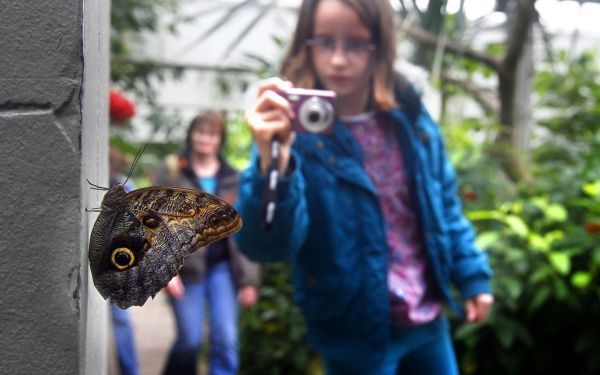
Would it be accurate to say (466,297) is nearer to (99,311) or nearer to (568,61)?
(99,311)

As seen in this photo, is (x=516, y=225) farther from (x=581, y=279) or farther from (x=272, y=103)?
(x=272, y=103)

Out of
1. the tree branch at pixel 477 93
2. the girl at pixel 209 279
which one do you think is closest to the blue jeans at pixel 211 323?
the girl at pixel 209 279

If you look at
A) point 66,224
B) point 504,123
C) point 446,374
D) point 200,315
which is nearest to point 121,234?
point 66,224

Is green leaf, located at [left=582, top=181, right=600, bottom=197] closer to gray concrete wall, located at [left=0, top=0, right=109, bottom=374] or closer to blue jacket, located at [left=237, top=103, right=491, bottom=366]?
blue jacket, located at [left=237, top=103, right=491, bottom=366]

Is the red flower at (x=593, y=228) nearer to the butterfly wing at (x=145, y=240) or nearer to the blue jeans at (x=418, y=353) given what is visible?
the blue jeans at (x=418, y=353)

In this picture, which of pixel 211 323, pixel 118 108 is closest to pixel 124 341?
pixel 211 323
